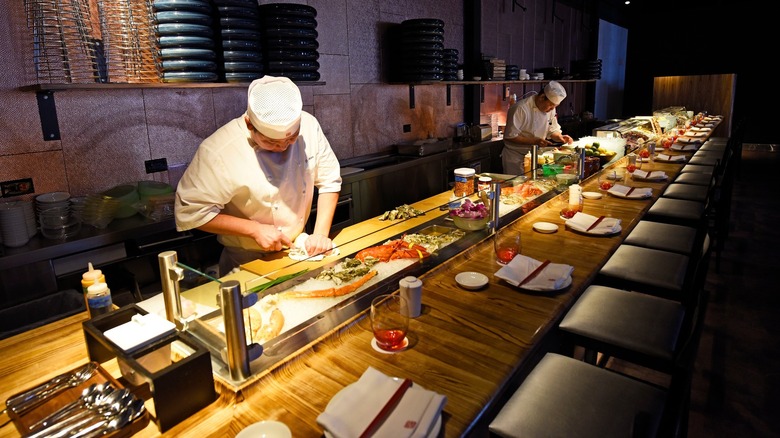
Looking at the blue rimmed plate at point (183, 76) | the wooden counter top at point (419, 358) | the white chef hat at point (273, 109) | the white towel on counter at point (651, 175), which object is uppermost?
the blue rimmed plate at point (183, 76)

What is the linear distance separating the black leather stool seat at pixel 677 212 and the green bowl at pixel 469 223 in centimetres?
215

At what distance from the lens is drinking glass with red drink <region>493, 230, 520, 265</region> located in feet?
7.36

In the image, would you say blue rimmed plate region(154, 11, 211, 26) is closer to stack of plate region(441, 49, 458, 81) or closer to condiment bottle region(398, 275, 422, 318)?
condiment bottle region(398, 275, 422, 318)

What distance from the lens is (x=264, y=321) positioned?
5.11ft

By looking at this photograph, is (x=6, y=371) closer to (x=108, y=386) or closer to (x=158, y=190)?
(x=108, y=386)

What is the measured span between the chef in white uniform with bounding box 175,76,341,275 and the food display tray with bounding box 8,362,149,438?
100 cm

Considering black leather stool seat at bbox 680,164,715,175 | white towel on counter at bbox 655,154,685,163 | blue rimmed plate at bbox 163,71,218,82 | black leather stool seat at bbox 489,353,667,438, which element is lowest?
black leather stool seat at bbox 489,353,667,438

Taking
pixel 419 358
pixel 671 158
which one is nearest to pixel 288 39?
pixel 419 358

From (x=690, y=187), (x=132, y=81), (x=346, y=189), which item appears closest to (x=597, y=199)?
(x=690, y=187)

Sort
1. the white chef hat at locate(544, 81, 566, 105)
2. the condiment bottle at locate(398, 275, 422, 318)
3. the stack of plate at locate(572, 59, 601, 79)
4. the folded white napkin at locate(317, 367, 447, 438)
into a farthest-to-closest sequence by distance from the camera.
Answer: the stack of plate at locate(572, 59, 601, 79)
the white chef hat at locate(544, 81, 566, 105)
the condiment bottle at locate(398, 275, 422, 318)
the folded white napkin at locate(317, 367, 447, 438)

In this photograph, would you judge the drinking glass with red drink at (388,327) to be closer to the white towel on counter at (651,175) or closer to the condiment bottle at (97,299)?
the condiment bottle at (97,299)

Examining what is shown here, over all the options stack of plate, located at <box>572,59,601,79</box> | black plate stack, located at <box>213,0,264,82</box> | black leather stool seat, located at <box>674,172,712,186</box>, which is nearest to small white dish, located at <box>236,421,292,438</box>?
black plate stack, located at <box>213,0,264,82</box>

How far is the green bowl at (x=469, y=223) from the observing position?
250 cm

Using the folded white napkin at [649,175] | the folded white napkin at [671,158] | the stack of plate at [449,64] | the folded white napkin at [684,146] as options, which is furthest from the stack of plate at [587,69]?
the folded white napkin at [649,175]
